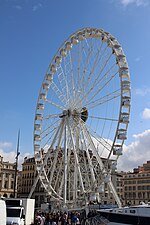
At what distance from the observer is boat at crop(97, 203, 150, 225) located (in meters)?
23.5

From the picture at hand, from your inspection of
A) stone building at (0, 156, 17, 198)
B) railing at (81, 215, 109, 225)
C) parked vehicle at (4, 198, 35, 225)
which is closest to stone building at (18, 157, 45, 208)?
stone building at (0, 156, 17, 198)

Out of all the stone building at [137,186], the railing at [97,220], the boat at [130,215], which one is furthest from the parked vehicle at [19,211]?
the stone building at [137,186]

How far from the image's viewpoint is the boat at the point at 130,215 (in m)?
23.5

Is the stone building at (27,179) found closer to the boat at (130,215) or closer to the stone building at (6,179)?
the stone building at (6,179)

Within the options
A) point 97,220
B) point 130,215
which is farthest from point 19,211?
point 130,215

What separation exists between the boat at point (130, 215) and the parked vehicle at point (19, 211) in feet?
28.3

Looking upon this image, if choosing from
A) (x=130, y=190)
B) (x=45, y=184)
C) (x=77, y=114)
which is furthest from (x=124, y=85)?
(x=130, y=190)

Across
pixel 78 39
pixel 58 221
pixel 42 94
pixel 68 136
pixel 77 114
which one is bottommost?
pixel 58 221

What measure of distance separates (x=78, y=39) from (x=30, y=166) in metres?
84.6

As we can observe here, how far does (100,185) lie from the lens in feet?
134

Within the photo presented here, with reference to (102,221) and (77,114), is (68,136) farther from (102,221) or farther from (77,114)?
(102,221)

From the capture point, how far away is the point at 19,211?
32281mm

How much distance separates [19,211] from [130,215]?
11947mm

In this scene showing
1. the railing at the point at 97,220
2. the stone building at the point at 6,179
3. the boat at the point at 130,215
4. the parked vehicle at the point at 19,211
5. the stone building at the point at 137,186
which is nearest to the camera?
the boat at the point at 130,215
